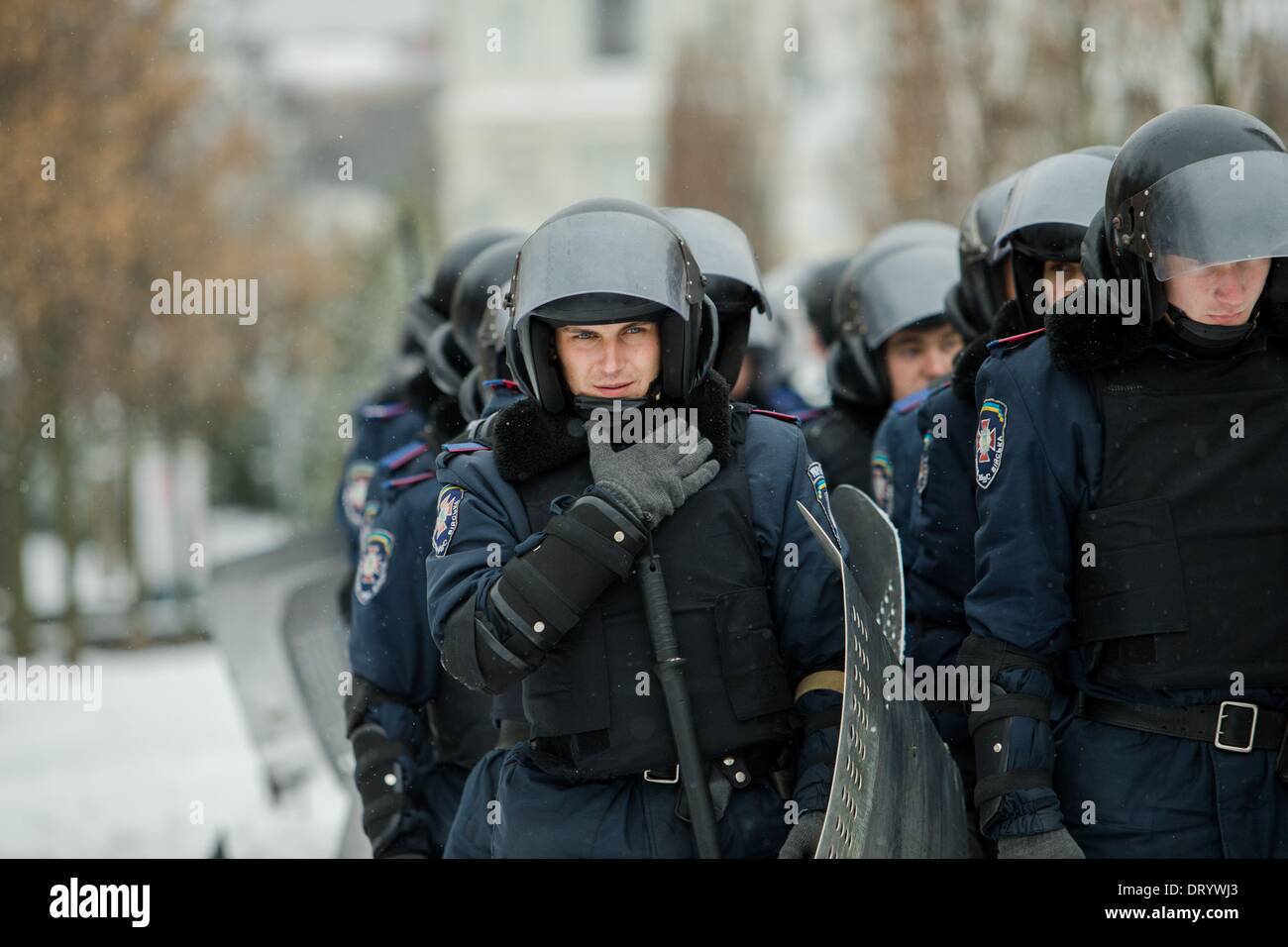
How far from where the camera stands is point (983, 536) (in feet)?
10.2

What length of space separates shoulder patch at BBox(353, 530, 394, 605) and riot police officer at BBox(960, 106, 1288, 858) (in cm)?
171

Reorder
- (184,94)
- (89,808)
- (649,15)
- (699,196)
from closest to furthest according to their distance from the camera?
1. (89,808)
2. (184,94)
3. (699,196)
4. (649,15)

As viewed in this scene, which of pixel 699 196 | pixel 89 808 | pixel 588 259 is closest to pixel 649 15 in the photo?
pixel 699 196

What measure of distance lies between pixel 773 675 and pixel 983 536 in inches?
18.6

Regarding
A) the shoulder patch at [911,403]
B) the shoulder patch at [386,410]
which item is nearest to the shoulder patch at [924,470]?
the shoulder patch at [911,403]

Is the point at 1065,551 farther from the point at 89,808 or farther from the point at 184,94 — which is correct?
the point at 184,94

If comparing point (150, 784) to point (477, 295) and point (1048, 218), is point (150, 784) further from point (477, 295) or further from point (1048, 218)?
point (1048, 218)

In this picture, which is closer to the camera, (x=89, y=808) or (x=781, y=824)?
(x=781, y=824)

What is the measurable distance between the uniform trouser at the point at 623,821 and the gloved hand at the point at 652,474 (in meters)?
0.50

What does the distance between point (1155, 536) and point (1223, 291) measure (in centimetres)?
45

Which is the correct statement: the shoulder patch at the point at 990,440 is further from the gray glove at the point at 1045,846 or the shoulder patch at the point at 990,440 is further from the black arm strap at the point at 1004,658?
the gray glove at the point at 1045,846

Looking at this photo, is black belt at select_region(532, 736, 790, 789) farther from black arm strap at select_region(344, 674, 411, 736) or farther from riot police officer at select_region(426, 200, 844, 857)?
black arm strap at select_region(344, 674, 411, 736)

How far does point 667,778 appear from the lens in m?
2.98

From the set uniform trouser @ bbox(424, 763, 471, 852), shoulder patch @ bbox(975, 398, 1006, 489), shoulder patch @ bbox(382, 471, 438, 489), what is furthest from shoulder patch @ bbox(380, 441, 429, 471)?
shoulder patch @ bbox(975, 398, 1006, 489)
